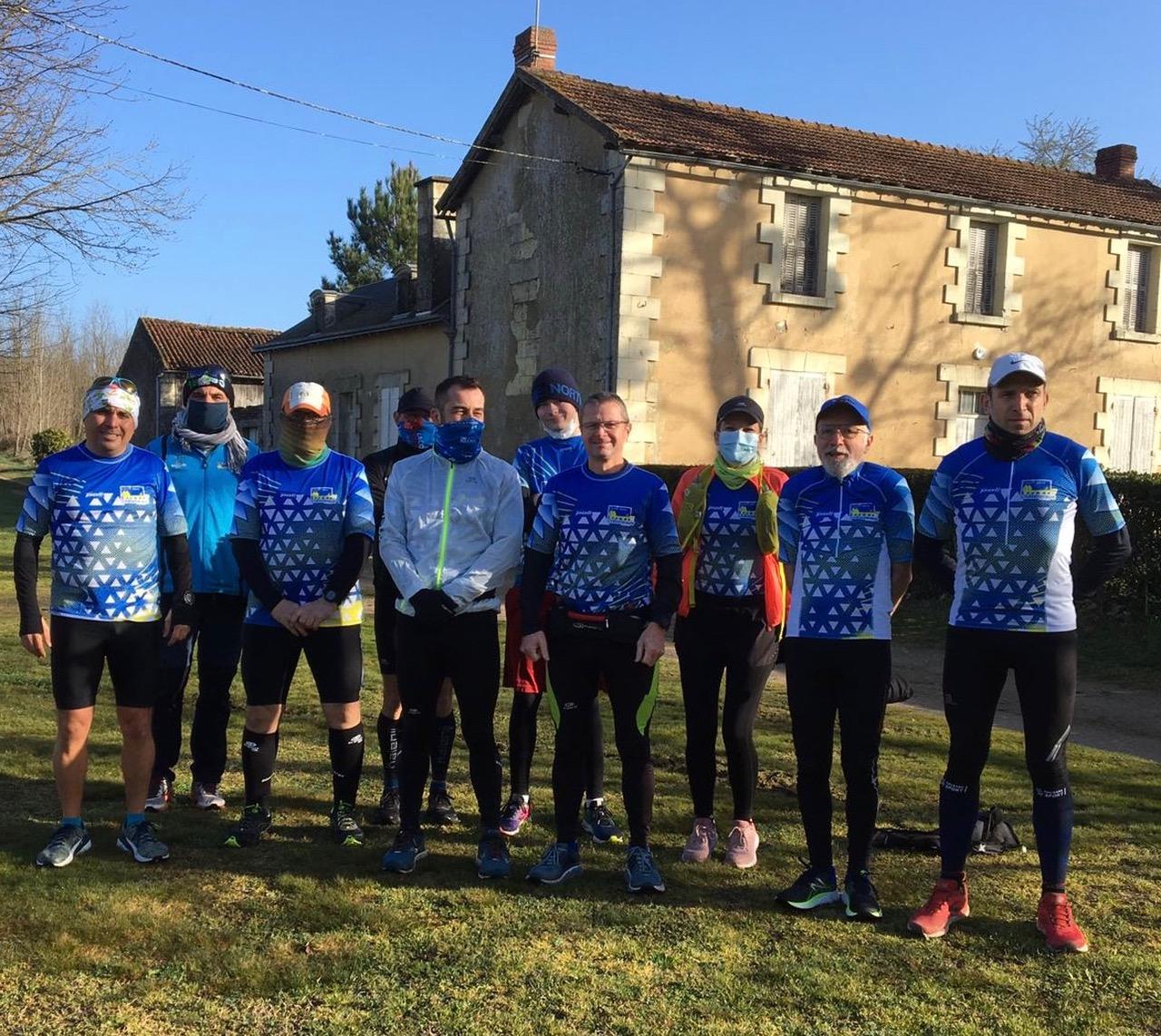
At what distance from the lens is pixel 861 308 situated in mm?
18750

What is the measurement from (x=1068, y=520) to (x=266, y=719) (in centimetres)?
347

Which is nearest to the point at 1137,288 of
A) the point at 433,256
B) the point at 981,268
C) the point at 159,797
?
the point at 981,268

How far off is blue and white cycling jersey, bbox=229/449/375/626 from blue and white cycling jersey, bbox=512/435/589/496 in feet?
2.94

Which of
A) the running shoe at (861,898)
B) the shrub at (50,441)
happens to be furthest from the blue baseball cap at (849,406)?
the shrub at (50,441)

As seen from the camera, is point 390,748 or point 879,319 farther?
point 879,319

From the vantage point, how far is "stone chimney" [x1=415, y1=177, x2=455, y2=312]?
82.8 ft

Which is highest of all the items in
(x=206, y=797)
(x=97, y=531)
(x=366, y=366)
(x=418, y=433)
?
(x=366, y=366)

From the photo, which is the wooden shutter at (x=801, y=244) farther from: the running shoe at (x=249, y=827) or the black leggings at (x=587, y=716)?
the running shoe at (x=249, y=827)

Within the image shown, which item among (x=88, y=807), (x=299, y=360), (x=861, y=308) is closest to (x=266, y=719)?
(x=88, y=807)

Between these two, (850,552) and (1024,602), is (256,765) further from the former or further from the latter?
(1024,602)

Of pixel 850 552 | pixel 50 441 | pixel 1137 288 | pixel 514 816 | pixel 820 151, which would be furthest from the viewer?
pixel 50 441

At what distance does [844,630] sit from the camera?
4.54 m

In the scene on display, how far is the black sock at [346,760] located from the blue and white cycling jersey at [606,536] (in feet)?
4.07

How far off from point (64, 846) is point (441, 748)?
1671 mm
